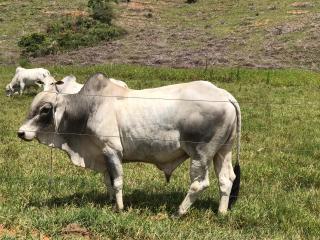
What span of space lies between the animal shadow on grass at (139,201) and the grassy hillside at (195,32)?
24055 mm

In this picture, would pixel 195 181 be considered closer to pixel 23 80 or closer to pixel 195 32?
pixel 23 80

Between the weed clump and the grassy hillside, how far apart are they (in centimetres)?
125

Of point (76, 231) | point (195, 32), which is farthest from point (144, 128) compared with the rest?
point (195, 32)

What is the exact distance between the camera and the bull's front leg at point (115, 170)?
7762 mm

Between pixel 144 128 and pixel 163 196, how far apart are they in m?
1.47

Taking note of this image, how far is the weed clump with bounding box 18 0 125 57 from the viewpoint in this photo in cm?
3909

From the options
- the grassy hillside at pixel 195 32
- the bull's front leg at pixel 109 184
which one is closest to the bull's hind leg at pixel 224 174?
the bull's front leg at pixel 109 184

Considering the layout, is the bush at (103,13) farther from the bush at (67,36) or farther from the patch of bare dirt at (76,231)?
the patch of bare dirt at (76,231)

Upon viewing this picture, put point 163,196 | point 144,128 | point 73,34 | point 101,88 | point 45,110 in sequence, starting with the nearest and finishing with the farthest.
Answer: point 144,128, point 45,110, point 101,88, point 163,196, point 73,34

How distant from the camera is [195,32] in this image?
141ft

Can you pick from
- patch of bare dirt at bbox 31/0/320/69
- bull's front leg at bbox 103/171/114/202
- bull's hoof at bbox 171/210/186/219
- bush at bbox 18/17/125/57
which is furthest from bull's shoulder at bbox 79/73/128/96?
bush at bbox 18/17/125/57

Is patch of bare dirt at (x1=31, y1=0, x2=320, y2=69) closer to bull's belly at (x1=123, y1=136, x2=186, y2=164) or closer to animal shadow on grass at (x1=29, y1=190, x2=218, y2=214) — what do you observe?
animal shadow on grass at (x1=29, y1=190, x2=218, y2=214)

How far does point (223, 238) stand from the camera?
22.0ft

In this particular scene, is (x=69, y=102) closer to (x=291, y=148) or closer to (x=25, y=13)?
(x=291, y=148)
